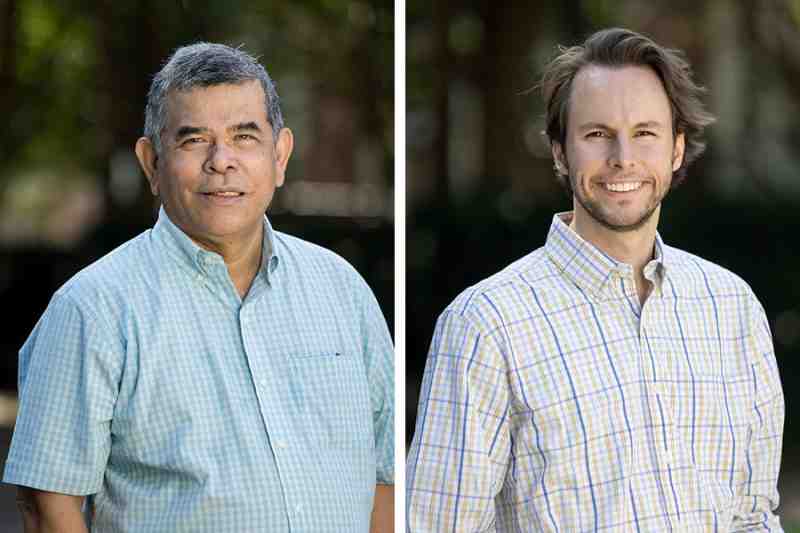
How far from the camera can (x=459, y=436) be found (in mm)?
Result: 2072

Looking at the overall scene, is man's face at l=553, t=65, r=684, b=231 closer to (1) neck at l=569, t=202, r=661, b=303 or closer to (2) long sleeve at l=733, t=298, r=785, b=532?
(1) neck at l=569, t=202, r=661, b=303

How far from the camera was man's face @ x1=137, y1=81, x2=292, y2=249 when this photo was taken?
2.07 m

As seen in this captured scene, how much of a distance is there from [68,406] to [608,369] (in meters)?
0.98

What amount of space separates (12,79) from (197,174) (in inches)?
32.8

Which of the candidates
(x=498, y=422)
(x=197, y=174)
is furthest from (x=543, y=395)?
(x=197, y=174)

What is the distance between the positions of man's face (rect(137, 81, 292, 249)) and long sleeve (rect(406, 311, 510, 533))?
1.44 feet

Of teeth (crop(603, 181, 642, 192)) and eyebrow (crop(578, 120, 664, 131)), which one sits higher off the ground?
eyebrow (crop(578, 120, 664, 131))

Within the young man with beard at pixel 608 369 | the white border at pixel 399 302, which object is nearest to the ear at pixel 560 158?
the young man with beard at pixel 608 369

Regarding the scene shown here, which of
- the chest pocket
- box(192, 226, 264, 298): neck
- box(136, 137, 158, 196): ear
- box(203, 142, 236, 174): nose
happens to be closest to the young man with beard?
the chest pocket

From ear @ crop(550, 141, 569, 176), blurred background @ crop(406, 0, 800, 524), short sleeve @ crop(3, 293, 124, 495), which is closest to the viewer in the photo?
short sleeve @ crop(3, 293, 124, 495)

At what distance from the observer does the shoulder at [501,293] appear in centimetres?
212

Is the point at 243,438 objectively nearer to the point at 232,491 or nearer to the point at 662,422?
the point at 232,491

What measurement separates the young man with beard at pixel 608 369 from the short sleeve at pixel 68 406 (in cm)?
58

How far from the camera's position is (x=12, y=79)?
2660 mm
